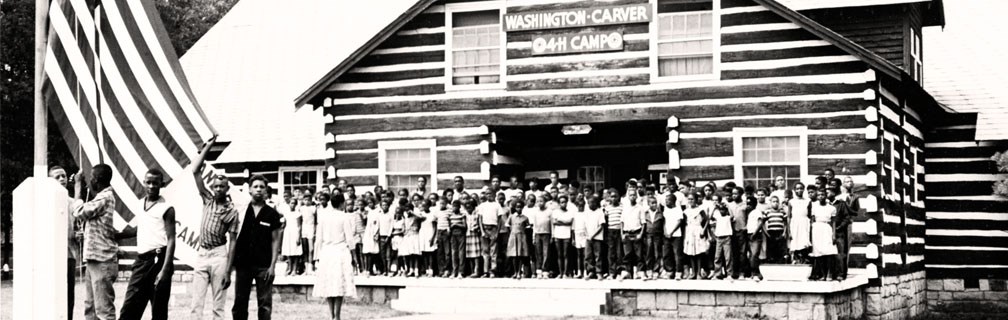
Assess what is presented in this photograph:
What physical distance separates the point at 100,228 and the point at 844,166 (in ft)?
40.4

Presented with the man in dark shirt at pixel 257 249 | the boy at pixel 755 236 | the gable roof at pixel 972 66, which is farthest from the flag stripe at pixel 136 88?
the gable roof at pixel 972 66

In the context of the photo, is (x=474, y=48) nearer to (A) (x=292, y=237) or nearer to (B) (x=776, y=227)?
(A) (x=292, y=237)

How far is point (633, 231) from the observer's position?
18734 mm

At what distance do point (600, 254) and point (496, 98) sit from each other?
4509 millimetres

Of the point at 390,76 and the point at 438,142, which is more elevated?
the point at 390,76

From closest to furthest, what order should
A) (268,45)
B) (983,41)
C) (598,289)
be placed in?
(598,289) → (983,41) → (268,45)

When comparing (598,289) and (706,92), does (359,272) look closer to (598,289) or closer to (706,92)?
(598,289)

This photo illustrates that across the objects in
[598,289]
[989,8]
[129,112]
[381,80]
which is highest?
[989,8]

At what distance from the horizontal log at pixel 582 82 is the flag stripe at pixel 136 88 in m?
13.0

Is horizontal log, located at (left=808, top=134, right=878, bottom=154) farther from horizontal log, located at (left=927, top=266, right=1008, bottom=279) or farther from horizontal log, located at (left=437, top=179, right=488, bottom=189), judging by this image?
horizontal log, located at (left=927, top=266, right=1008, bottom=279)

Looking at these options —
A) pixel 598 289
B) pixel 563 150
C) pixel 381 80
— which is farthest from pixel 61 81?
pixel 563 150

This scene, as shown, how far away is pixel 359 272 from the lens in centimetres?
2164

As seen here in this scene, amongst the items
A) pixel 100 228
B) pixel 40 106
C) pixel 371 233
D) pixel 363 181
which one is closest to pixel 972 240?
pixel 363 181

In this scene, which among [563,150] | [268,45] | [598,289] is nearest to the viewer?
[598,289]
